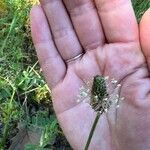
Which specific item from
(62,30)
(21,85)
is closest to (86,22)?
(62,30)

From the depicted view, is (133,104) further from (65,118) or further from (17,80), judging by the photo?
(17,80)

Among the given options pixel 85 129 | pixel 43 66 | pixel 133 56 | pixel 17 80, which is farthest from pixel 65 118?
pixel 17 80

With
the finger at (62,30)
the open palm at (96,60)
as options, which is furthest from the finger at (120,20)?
the finger at (62,30)

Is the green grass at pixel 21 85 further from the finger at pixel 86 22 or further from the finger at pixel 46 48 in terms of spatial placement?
the finger at pixel 86 22

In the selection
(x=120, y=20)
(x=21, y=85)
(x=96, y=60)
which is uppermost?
(x=120, y=20)

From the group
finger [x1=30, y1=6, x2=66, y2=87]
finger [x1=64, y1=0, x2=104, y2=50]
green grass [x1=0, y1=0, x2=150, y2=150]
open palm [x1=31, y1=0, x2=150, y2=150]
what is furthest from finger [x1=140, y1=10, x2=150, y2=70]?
green grass [x1=0, y1=0, x2=150, y2=150]

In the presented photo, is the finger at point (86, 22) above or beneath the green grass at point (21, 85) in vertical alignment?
above

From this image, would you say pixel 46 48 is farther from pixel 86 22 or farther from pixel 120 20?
pixel 120 20
